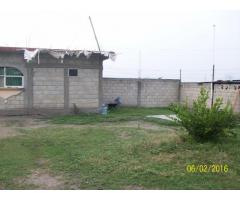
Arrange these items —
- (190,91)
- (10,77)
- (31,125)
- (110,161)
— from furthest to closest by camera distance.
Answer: (190,91) < (10,77) < (31,125) < (110,161)

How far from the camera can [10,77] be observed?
46.3ft

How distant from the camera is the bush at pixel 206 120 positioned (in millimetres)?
7145

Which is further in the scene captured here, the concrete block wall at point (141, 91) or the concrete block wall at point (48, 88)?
the concrete block wall at point (141, 91)

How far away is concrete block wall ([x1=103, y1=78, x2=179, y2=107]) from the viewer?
18578 mm

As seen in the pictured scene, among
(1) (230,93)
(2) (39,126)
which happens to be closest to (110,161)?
(2) (39,126)

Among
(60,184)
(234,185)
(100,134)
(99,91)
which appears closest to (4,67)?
(99,91)

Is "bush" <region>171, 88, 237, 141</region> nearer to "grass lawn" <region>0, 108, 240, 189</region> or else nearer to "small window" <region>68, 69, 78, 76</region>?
"grass lawn" <region>0, 108, 240, 189</region>

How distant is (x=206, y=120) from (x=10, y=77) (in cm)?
934

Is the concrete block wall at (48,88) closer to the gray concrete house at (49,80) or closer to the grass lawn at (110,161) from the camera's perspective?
the gray concrete house at (49,80)

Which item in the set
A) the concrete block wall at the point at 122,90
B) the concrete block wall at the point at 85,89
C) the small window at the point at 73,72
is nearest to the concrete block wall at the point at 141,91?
the concrete block wall at the point at 122,90

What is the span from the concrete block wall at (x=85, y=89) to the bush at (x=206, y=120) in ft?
Answer: 26.7

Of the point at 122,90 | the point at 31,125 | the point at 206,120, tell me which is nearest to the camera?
the point at 206,120

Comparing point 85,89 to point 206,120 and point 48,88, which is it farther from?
point 206,120

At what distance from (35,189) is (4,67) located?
9938 mm
